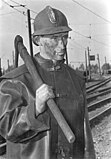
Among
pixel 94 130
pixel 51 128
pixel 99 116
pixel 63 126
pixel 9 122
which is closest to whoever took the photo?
pixel 63 126

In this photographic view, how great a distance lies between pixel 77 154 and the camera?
1.80m

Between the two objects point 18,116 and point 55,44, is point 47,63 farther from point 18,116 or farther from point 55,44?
point 18,116

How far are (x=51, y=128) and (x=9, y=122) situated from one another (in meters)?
0.23

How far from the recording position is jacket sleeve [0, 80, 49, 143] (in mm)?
1565

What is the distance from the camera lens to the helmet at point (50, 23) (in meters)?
1.69

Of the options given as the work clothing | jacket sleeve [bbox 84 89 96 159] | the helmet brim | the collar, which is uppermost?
the helmet brim

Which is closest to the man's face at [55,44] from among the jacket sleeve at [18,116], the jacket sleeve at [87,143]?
the jacket sleeve at [18,116]

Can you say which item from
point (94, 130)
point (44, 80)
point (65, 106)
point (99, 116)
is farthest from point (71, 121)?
point (99, 116)

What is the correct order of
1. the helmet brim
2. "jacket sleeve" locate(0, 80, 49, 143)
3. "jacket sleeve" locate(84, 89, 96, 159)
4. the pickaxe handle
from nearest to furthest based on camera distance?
the pickaxe handle < "jacket sleeve" locate(0, 80, 49, 143) < the helmet brim < "jacket sleeve" locate(84, 89, 96, 159)

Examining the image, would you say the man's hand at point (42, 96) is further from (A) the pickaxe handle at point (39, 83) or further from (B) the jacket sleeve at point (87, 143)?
(B) the jacket sleeve at point (87, 143)

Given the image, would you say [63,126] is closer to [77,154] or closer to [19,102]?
[19,102]

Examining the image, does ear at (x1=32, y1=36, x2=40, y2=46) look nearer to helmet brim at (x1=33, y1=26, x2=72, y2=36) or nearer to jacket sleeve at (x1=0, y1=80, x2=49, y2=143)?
helmet brim at (x1=33, y1=26, x2=72, y2=36)

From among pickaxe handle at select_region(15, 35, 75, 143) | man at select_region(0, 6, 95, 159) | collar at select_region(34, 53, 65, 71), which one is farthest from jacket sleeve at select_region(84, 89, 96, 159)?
pickaxe handle at select_region(15, 35, 75, 143)

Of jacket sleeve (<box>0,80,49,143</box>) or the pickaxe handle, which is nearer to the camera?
the pickaxe handle
